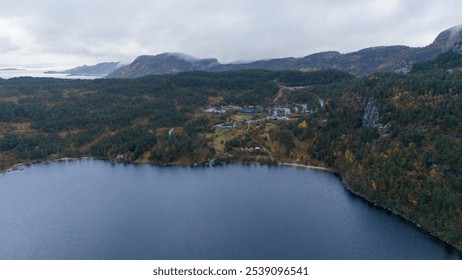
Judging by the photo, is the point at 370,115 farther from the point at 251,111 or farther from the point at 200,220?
the point at 200,220

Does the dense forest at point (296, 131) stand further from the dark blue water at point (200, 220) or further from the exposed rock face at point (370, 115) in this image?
the dark blue water at point (200, 220)

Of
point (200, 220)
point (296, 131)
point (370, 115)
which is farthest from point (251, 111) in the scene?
point (200, 220)

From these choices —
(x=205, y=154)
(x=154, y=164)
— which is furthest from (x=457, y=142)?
(x=154, y=164)

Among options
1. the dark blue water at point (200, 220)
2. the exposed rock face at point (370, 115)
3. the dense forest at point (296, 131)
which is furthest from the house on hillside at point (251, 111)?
the dark blue water at point (200, 220)

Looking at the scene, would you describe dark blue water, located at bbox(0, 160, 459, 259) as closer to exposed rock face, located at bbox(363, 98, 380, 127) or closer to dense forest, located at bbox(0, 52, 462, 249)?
dense forest, located at bbox(0, 52, 462, 249)

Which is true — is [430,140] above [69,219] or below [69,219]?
above

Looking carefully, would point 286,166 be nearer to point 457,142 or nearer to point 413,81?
point 457,142
